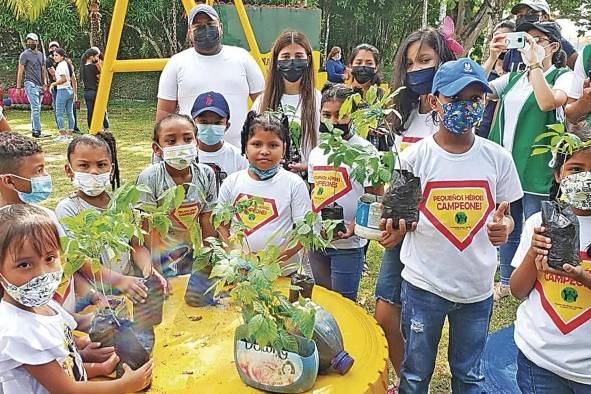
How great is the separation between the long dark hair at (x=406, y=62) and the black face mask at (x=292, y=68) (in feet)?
2.80

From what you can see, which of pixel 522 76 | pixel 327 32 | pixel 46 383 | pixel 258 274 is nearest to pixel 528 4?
pixel 522 76

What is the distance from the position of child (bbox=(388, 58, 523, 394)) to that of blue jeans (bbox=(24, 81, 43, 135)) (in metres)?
10.6

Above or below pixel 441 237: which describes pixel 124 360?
below

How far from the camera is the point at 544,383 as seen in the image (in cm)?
211

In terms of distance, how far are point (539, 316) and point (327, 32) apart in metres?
18.0

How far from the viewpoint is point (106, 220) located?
1831 millimetres

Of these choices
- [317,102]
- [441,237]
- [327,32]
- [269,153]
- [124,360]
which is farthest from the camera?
[327,32]

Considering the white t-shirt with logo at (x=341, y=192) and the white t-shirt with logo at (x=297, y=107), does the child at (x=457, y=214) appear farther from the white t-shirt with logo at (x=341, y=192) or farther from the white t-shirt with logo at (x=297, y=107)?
the white t-shirt with logo at (x=297, y=107)

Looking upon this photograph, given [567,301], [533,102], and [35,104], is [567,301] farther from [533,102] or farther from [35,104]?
[35,104]

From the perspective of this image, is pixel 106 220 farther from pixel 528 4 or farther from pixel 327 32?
pixel 327 32

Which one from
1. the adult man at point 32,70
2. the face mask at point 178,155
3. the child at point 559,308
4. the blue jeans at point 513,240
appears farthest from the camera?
the adult man at point 32,70

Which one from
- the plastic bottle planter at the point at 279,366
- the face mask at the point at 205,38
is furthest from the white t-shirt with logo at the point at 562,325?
the face mask at the point at 205,38

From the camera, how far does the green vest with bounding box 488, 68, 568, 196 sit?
3885 millimetres

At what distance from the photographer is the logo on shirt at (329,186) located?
3100 millimetres
